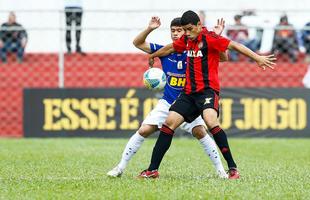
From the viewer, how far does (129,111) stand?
1888cm

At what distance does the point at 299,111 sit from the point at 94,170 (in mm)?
8268

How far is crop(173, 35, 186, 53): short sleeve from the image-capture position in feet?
34.0

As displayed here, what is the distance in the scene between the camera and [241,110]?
1891 cm

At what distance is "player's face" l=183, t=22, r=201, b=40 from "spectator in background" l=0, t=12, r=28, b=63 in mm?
10782

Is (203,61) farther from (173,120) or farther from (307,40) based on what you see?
(307,40)

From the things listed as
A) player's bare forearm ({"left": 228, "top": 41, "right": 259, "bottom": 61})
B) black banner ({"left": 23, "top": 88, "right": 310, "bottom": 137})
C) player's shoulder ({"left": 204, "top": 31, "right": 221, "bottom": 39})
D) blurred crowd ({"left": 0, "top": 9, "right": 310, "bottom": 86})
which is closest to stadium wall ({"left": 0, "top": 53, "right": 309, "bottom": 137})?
blurred crowd ({"left": 0, "top": 9, "right": 310, "bottom": 86})

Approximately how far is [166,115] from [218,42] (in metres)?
1.04

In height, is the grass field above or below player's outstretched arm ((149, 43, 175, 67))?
below

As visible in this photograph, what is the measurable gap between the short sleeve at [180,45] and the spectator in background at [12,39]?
10441 mm

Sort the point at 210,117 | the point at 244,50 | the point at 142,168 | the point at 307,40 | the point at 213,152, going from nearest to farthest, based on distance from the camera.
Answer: the point at 244,50 < the point at 210,117 < the point at 213,152 < the point at 142,168 < the point at 307,40

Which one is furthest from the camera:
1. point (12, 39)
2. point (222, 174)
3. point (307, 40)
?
point (307, 40)

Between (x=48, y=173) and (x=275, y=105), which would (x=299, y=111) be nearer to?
(x=275, y=105)

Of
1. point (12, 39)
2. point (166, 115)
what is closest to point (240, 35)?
point (12, 39)

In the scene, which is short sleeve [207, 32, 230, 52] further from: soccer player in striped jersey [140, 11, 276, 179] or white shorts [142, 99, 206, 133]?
white shorts [142, 99, 206, 133]
